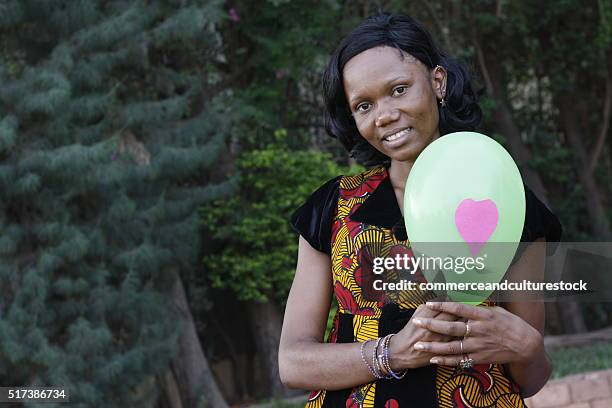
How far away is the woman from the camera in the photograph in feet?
4.52

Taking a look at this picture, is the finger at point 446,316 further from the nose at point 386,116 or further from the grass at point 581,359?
the grass at point 581,359

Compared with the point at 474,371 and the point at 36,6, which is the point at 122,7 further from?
the point at 474,371

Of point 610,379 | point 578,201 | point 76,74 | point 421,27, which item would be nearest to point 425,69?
point 421,27

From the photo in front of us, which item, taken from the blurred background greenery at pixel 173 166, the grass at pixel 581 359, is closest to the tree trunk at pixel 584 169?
the blurred background greenery at pixel 173 166

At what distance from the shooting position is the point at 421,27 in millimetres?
1594

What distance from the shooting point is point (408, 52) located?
1532 millimetres

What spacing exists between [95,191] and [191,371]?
1.79 metres

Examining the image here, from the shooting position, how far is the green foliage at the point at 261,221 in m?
6.89

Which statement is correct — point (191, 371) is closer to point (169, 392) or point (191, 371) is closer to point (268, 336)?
point (169, 392)

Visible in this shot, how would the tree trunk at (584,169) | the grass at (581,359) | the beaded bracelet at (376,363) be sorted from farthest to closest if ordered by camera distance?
the tree trunk at (584,169), the grass at (581,359), the beaded bracelet at (376,363)

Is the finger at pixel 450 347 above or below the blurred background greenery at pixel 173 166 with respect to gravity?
below

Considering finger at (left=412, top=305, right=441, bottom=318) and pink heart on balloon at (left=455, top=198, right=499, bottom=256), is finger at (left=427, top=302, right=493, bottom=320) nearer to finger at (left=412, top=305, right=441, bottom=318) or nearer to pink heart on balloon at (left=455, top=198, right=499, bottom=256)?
finger at (left=412, top=305, right=441, bottom=318)

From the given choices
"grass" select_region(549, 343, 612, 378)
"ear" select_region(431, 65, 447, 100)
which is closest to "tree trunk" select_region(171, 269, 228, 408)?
"grass" select_region(549, 343, 612, 378)

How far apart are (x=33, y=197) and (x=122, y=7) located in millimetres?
1483
